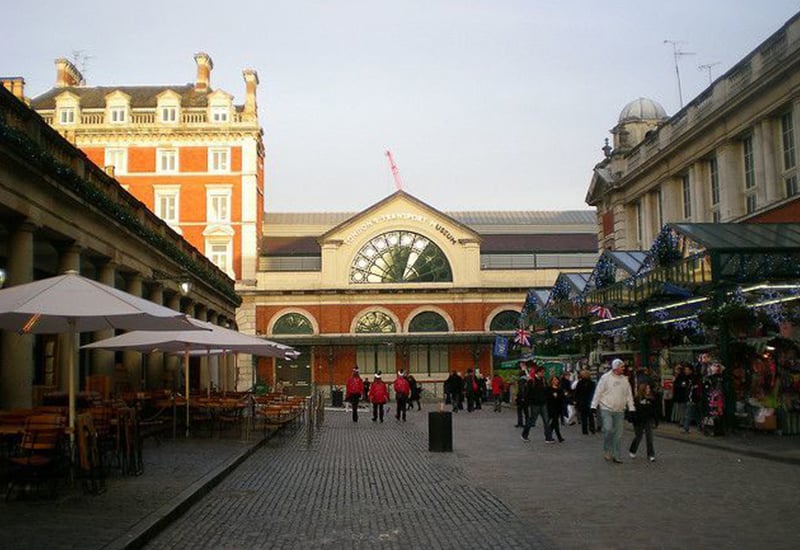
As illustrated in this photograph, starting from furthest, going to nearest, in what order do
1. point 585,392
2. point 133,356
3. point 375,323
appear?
point 375,323
point 133,356
point 585,392

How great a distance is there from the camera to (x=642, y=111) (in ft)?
136

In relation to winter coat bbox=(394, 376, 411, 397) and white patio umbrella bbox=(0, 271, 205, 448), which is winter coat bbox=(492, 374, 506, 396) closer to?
winter coat bbox=(394, 376, 411, 397)

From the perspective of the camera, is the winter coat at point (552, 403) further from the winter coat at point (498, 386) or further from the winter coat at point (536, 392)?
the winter coat at point (498, 386)

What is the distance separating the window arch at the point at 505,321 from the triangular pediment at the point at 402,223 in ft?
16.9

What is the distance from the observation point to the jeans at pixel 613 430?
15.7 metres

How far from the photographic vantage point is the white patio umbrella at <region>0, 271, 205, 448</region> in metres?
10.6

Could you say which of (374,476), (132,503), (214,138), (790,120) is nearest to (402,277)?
(214,138)

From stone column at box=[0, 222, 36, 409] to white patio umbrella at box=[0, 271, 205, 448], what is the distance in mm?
4667

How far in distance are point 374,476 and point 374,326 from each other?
45.2 meters

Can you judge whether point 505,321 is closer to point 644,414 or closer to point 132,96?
point 132,96

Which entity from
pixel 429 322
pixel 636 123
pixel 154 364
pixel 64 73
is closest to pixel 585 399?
pixel 154 364

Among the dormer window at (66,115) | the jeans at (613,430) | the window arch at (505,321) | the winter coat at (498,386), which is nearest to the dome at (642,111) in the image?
the winter coat at (498,386)

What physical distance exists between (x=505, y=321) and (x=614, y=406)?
4446cm

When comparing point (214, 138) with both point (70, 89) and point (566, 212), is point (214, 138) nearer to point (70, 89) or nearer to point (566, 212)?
point (70, 89)
